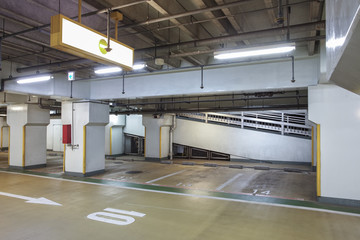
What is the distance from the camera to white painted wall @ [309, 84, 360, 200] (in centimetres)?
689

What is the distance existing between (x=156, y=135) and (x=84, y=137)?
6438 mm

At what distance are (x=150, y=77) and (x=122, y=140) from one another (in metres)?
11.9

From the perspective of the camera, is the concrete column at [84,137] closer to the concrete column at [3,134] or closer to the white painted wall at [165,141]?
the white painted wall at [165,141]

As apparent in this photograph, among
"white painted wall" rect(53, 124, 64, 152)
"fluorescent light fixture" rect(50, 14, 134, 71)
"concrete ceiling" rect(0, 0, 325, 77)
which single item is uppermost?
"concrete ceiling" rect(0, 0, 325, 77)

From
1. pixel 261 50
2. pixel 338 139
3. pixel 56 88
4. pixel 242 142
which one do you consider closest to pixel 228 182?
pixel 338 139

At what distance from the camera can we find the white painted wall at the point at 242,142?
1503 centimetres

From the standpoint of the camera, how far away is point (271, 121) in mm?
15672

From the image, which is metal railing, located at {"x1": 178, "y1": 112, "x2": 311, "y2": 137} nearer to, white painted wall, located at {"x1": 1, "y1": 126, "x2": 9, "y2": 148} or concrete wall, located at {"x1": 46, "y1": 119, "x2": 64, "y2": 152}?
concrete wall, located at {"x1": 46, "y1": 119, "x2": 64, "y2": 152}

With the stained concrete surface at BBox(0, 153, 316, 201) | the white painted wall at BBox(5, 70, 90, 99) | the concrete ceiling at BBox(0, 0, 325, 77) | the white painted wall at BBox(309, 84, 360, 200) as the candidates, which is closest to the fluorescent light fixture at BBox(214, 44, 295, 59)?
the concrete ceiling at BBox(0, 0, 325, 77)

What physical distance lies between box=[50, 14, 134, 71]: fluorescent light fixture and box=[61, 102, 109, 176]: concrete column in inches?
301

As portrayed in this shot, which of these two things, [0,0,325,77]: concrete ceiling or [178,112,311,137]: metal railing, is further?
[178,112,311,137]: metal railing

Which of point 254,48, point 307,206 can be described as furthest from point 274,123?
point 254,48

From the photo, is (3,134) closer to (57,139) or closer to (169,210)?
(57,139)

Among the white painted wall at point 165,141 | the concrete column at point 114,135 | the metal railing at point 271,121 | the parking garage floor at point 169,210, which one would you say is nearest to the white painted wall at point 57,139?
the concrete column at point 114,135
